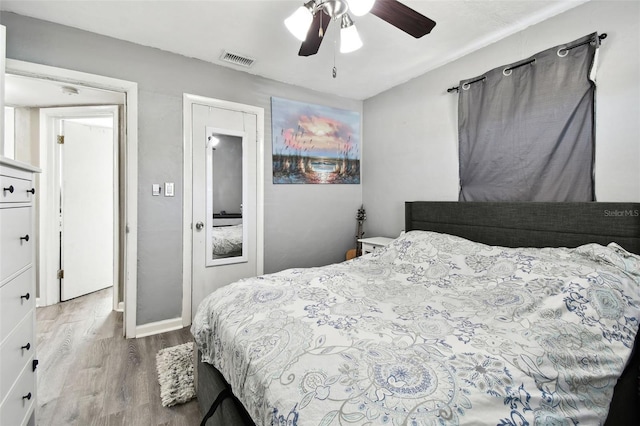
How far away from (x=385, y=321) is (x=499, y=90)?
2.17 meters

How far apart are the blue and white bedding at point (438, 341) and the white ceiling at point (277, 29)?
1.70 metres

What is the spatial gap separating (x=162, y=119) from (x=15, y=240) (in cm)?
165

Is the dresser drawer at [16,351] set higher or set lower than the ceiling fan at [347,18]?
lower

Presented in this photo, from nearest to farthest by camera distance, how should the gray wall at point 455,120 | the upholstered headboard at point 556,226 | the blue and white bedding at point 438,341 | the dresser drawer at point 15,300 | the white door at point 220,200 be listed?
the blue and white bedding at point 438,341, the dresser drawer at point 15,300, the upholstered headboard at point 556,226, the gray wall at point 455,120, the white door at point 220,200

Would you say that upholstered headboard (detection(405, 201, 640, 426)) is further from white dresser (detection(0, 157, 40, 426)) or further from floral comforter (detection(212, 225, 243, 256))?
white dresser (detection(0, 157, 40, 426))

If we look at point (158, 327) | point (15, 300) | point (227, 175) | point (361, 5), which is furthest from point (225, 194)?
point (361, 5)

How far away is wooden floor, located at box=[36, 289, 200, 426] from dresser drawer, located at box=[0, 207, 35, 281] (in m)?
0.90

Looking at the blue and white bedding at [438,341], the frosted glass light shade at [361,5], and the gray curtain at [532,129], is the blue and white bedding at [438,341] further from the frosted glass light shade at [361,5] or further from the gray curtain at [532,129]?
the frosted glass light shade at [361,5]

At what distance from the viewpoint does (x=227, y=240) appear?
293cm

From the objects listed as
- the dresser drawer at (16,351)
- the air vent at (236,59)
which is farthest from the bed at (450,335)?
the air vent at (236,59)

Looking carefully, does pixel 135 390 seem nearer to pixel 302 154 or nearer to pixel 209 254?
pixel 209 254

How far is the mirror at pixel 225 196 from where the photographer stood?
2.81 m

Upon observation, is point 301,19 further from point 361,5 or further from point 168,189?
point 168,189

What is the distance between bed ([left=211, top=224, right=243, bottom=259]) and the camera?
9.39ft
